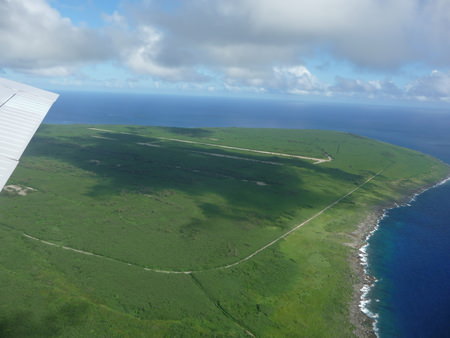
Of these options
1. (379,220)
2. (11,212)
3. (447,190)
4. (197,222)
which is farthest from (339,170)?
(11,212)

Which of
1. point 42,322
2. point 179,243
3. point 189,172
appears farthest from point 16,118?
point 189,172

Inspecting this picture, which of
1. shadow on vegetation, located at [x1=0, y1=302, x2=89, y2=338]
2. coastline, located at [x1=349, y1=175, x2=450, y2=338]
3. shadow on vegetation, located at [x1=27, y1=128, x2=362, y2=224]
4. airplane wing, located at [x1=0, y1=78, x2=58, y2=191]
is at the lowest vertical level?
shadow on vegetation, located at [x1=0, y1=302, x2=89, y2=338]

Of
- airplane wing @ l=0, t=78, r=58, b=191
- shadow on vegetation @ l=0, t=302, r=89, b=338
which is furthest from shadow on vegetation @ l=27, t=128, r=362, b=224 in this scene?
airplane wing @ l=0, t=78, r=58, b=191

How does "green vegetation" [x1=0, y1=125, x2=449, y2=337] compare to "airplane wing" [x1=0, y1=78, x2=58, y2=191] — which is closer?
"airplane wing" [x1=0, y1=78, x2=58, y2=191]

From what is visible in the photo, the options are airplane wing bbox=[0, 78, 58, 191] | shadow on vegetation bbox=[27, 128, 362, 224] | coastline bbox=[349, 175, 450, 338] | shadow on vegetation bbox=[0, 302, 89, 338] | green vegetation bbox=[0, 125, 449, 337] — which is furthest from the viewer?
shadow on vegetation bbox=[27, 128, 362, 224]

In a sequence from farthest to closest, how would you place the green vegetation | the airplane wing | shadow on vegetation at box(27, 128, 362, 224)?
shadow on vegetation at box(27, 128, 362, 224) → the green vegetation → the airplane wing

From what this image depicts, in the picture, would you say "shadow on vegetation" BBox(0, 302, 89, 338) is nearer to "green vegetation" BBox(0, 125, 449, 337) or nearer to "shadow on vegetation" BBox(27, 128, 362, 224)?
"green vegetation" BBox(0, 125, 449, 337)
